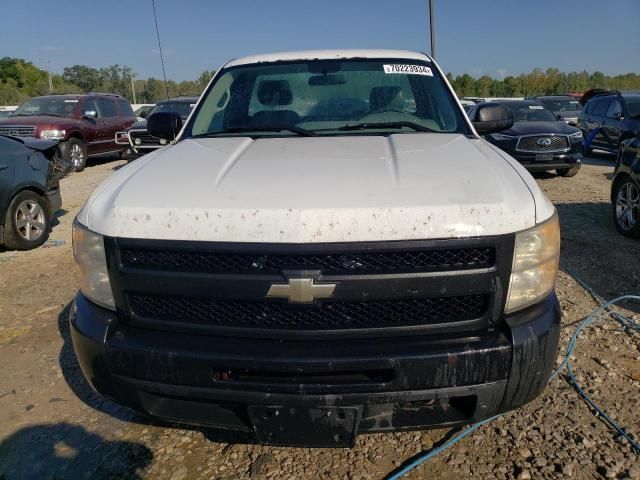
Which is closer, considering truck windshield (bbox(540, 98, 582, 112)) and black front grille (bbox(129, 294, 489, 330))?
black front grille (bbox(129, 294, 489, 330))

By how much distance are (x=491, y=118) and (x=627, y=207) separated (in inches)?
140

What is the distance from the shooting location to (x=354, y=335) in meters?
1.89

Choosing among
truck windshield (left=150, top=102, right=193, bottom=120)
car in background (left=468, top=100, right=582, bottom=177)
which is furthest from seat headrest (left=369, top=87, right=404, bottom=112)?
truck windshield (left=150, top=102, right=193, bottom=120)

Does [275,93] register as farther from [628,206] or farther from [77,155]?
[77,155]

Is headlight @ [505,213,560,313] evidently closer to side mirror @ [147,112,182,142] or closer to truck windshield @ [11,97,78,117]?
side mirror @ [147,112,182,142]

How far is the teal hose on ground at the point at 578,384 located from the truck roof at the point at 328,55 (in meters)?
2.18

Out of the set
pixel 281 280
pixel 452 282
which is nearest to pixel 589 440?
pixel 452 282

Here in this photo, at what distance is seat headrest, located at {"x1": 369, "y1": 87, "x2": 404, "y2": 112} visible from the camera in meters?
3.28

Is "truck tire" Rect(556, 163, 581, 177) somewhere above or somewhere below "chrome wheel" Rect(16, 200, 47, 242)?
below

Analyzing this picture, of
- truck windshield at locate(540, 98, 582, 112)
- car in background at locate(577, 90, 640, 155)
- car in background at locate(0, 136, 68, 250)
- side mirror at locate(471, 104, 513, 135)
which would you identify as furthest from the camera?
truck windshield at locate(540, 98, 582, 112)

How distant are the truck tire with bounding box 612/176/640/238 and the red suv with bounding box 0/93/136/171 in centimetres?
1091

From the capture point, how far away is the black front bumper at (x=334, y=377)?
1.84 m

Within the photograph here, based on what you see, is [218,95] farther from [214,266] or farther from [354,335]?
[354,335]

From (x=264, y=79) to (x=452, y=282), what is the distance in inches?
87.8
